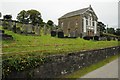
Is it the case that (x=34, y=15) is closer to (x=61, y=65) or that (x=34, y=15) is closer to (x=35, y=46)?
(x=35, y=46)

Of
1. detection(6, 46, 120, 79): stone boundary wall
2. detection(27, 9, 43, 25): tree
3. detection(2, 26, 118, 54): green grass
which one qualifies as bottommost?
detection(6, 46, 120, 79): stone boundary wall

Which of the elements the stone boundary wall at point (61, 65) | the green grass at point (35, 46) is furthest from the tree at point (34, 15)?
the stone boundary wall at point (61, 65)

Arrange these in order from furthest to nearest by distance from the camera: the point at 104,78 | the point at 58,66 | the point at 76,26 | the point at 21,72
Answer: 1. the point at 76,26
2. the point at 104,78
3. the point at 58,66
4. the point at 21,72

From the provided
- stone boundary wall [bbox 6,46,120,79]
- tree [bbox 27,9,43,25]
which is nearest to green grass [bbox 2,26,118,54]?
stone boundary wall [bbox 6,46,120,79]

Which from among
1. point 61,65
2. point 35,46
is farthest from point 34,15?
point 61,65

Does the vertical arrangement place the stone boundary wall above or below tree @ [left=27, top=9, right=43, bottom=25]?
below

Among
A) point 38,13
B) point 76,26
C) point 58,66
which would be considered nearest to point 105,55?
point 58,66

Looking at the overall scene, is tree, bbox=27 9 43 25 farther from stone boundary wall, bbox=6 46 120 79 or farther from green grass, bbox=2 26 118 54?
stone boundary wall, bbox=6 46 120 79

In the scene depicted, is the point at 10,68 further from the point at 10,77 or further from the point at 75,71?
the point at 75,71

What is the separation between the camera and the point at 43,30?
35.1 m

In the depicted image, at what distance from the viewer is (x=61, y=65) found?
45.8 ft

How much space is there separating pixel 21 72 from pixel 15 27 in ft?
58.8

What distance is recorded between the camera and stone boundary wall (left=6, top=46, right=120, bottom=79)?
36.2 ft

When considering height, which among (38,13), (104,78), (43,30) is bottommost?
(104,78)
